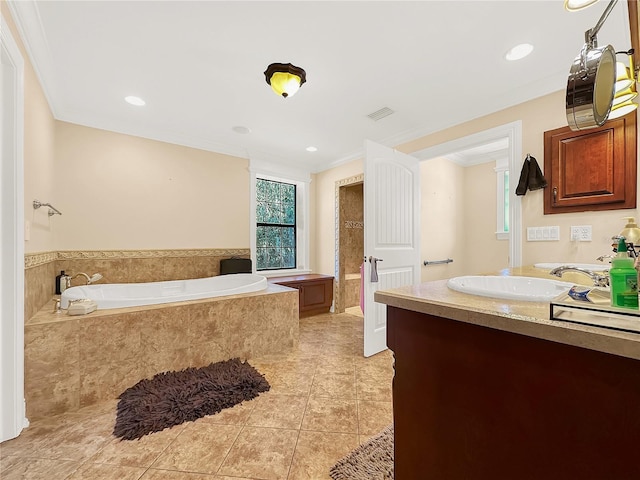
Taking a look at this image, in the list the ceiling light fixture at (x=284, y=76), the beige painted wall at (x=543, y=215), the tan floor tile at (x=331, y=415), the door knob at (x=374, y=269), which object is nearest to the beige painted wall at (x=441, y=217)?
the beige painted wall at (x=543, y=215)

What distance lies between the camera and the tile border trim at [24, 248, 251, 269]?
2.08m

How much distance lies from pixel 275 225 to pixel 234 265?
3.40 feet

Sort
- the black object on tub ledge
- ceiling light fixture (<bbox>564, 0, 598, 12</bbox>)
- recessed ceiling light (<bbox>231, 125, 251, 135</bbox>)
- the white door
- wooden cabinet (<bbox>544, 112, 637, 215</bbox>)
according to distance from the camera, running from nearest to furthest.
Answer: ceiling light fixture (<bbox>564, 0, 598, 12</bbox>) → wooden cabinet (<bbox>544, 112, 637, 215</bbox>) → the white door → recessed ceiling light (<bbox>231, 125, 251, 135</bbox>) → the black object on tub ledge

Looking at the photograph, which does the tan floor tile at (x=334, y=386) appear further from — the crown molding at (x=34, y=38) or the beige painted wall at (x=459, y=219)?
the crown molding at (x=34, y=38)

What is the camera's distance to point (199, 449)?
54.9 inches

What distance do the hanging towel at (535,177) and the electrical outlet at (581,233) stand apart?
0.39 meters

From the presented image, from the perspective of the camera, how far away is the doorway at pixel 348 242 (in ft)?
13.5

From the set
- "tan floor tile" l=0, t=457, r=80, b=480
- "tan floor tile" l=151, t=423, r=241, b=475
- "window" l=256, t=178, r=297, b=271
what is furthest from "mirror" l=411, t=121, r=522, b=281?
"tan floor tile" l=0, t=457, r=80, b=480

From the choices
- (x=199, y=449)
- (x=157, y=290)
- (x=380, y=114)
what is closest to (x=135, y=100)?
(x=157, y=290)

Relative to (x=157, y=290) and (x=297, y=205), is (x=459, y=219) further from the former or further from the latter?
(x=157, y=290)

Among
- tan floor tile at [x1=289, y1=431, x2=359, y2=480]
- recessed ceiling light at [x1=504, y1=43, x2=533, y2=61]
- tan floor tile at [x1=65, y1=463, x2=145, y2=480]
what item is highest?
recessed ceiling light at [x1=504, y1=43, x2=533, y2=61]

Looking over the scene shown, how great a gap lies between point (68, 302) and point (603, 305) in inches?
108

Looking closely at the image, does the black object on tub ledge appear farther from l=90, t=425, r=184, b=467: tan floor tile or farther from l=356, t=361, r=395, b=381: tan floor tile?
l=90, t=425, r=184, b=467: tan floor tile

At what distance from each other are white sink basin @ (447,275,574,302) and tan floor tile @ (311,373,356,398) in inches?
49.7
